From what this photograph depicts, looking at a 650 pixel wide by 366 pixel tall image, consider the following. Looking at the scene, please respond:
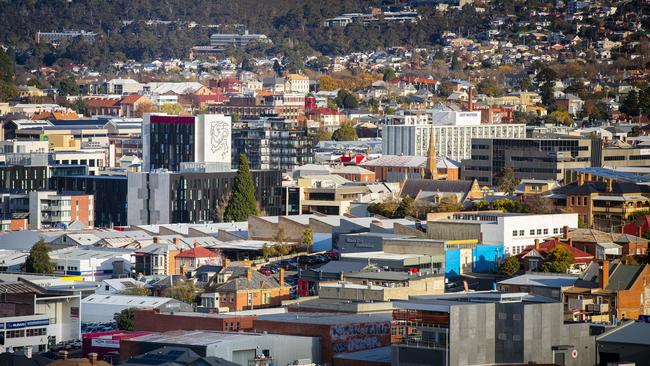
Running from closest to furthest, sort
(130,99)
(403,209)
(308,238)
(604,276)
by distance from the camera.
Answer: (604,276) < (308,238) < (403,209) < (130,99)

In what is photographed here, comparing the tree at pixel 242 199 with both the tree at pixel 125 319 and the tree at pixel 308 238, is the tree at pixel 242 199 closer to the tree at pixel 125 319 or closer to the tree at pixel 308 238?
the tree at pixel 308 238

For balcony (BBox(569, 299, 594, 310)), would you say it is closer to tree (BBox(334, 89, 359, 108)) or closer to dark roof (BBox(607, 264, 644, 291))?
dark roof (BBox(607, 264, 644, 291))

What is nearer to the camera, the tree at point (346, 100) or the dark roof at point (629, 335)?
the dark roof at point (629, 335)

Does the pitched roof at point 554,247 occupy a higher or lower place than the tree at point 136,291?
higher

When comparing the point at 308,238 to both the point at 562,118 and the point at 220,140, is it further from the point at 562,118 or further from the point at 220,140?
the point at 562,118

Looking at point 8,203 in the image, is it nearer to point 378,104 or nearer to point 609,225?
point 609,225

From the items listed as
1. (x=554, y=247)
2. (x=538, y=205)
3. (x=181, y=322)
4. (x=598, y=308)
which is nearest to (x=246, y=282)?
(x=181, y=322)

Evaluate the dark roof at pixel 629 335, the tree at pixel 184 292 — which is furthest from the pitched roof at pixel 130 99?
the dark roof at pixel 629 335
